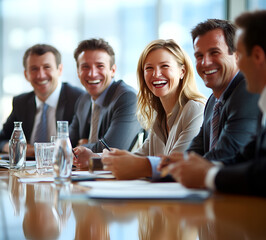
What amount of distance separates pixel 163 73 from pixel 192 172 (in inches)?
61.9

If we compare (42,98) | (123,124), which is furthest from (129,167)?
(42,98)

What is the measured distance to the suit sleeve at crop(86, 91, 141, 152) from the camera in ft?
10.1

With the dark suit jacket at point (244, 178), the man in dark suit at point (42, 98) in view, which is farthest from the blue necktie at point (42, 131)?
the dark suit jacket at point (244, 178)

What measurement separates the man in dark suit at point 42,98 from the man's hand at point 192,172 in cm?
272

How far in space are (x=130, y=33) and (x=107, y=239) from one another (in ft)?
18.3

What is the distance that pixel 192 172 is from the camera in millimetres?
1183

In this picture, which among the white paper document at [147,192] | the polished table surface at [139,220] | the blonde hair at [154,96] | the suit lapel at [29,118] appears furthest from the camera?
the suit lapel at [29,118]

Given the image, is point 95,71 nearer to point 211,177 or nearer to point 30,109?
point 30,109

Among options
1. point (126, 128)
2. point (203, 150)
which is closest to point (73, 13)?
point (126, 128)

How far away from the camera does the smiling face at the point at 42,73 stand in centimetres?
408

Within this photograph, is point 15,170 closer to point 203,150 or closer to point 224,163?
point 203,150

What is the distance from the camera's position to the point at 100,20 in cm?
624

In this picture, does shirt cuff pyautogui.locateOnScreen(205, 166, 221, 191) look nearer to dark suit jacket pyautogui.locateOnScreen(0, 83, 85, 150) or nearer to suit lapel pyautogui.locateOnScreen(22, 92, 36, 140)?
dark suit jacket pyautogui.locateOnScreen(0, 83, 85, 150)

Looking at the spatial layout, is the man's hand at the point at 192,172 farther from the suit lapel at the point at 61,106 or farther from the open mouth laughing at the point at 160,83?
the suit lapel at the point at 61,106
